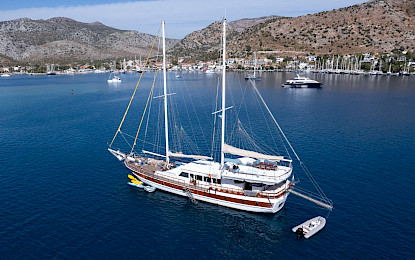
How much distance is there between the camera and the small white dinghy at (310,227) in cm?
3075

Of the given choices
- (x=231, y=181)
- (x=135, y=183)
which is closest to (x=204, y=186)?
(x=231, y=181)

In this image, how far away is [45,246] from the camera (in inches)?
1172

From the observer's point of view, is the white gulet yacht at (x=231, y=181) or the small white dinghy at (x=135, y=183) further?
the small white dinghy at (x=135, y=183)

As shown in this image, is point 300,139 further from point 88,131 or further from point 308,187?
point 88,131

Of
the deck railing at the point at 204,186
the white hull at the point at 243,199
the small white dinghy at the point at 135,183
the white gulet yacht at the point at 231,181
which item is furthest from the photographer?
the small white dinghy at the point at 135,183

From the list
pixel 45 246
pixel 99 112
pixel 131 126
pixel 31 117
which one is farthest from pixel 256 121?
pixel 31 117

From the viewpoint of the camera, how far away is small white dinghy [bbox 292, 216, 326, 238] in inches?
1211

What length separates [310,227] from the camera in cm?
3164

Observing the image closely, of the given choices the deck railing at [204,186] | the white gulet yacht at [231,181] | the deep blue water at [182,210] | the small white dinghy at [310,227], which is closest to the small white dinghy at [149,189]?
the white gulet yacht at [231,181]

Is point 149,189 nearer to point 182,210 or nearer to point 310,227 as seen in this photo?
point 182,210

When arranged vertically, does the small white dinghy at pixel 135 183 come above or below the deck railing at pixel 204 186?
below

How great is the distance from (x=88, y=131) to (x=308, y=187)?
5373 centimetres

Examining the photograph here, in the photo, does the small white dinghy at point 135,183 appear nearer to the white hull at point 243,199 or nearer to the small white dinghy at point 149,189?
the small white dinghy at point 149,189

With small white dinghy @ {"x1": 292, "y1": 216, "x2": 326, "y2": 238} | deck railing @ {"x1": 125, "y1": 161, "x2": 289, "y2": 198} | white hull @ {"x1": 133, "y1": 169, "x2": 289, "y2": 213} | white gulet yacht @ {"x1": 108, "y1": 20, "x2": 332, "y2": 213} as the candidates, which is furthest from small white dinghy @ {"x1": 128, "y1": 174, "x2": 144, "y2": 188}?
small white dinghy @ {"x1": 292, "y1": 216, "x2": 326, "y2": 238}
